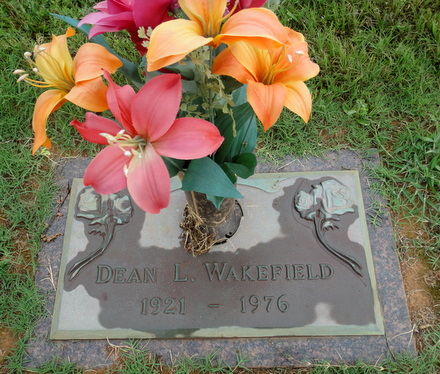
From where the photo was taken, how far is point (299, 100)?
34.6 inches

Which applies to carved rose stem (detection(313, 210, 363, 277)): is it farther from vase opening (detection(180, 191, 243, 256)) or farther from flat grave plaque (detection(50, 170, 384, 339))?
vase opening (detection(180, 191, 243, 256))

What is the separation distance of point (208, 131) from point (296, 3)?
200 cm

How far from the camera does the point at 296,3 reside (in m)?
2.47

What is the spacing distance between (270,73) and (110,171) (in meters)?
0.39

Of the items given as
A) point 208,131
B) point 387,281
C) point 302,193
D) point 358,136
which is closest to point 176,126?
point 208,131

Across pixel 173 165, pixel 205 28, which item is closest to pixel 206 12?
pixel 205 28

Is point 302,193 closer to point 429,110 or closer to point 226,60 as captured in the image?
point 429,110

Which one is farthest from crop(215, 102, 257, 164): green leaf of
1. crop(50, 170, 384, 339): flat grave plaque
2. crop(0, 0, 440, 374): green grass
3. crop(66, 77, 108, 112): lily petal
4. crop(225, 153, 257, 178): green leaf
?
crop(0, 0, 440, 374): green grass

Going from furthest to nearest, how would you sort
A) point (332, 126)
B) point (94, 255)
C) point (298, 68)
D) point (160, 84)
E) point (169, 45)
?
point (332, 126)
point (94, 255)
point (298, 68)
point (160, 84)
point (169, 45)

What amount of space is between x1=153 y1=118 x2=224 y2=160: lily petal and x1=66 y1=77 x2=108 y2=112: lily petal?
142 millimetres

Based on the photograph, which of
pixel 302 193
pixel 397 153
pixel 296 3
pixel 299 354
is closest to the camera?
pixel 299 354

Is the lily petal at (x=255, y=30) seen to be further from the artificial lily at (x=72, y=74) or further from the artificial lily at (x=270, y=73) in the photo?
the artificial lily at (x=72, y=74)

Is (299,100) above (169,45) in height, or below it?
Result: below

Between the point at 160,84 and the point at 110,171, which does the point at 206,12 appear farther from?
the point at 110,171
